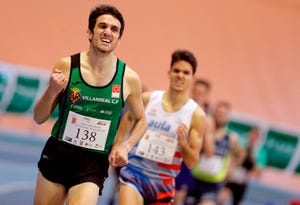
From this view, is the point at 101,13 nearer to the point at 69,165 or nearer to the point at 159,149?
the point at 69,165

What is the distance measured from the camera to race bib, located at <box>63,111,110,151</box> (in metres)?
5.07

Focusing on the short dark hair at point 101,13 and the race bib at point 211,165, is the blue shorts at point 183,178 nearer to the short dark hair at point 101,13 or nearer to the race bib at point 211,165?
the race bib at point 211,165

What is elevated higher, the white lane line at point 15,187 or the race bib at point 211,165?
the race bib at point 211,165

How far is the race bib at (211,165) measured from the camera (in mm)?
9055

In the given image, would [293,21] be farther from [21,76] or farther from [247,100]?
[21,76]

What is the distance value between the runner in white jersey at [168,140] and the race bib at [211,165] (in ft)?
8.98

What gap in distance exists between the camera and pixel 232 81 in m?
16.0

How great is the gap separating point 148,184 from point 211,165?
9.95 feet

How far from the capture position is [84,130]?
508cm

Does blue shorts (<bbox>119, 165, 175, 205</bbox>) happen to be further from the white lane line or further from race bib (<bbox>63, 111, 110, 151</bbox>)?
the white lane line

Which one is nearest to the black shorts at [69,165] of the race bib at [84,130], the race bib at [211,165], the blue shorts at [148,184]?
the race bib at [84,130]

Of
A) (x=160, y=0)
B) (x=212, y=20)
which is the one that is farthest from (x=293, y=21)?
(x=160, y=0)

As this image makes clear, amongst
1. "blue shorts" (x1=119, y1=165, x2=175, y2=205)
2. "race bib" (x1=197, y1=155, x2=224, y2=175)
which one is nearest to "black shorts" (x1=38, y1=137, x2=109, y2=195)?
"blue shorts" (x1=119, y1=165, x2=175, y2=205)

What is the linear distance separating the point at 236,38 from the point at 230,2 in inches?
117
